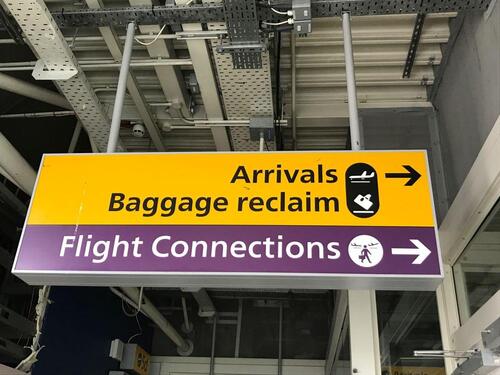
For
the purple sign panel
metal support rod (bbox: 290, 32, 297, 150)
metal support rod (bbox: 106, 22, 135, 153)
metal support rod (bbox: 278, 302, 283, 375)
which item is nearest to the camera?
the purple sign panel

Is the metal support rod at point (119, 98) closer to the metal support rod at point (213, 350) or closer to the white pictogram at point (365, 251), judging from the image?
the white pictogram at point (365, 251)

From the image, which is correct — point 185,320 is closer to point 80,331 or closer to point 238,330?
point 238,330

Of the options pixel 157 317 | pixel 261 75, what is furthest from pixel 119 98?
pixel 157 317

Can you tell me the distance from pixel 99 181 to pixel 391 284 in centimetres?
123

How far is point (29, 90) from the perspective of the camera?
3.55 m

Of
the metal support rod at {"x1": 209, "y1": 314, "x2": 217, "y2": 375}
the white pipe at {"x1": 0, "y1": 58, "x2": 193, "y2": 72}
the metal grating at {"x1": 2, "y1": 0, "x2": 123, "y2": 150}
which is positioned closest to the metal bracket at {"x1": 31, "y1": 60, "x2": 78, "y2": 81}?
the metal grating at {"x1": 2, "y1": 0, "x2": 123, "y2": 150}

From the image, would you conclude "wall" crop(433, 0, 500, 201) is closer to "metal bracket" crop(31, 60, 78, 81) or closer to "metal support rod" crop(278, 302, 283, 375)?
"metal bracket" crop(31, 60, 78, 81)

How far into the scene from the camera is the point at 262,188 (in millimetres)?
1990

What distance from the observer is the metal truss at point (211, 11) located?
8.54 feet

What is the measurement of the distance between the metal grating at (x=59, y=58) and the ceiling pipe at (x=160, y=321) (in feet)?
6.97

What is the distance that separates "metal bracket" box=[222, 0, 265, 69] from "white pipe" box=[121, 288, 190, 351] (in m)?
3.04

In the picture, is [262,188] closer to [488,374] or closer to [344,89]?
[488,374]

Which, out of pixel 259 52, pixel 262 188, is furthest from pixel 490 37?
pixel 262 188

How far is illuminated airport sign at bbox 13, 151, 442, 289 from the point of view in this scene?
1777mm
